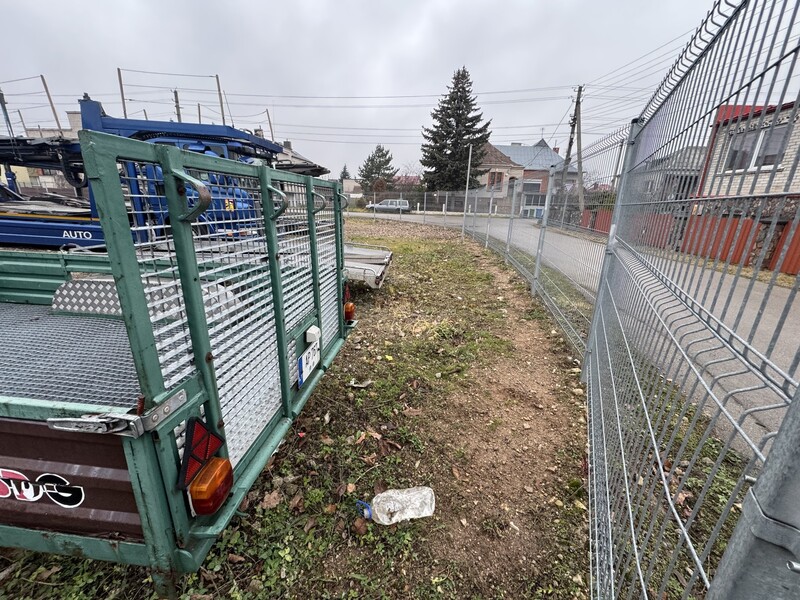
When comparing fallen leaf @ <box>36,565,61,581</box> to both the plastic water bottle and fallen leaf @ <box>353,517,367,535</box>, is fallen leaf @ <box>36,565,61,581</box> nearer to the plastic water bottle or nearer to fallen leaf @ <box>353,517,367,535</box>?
fallen leaf @ <box>353,517,367,535</box>

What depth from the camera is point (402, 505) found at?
238 cm

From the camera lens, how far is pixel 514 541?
2.20 metres

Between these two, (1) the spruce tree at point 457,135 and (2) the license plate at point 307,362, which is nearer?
(2) the license plate at point 307,362

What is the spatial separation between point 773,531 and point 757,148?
38.3 inches

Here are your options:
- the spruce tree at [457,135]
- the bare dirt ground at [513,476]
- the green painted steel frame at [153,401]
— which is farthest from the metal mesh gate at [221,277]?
the spruce tree at [457,135]

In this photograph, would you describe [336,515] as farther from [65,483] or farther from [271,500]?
[65,483]

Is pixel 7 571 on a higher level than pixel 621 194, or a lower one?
lower

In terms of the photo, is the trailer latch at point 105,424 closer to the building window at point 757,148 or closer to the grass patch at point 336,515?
the grass patch at point 336,515

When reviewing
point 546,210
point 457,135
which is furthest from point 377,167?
point 546,210

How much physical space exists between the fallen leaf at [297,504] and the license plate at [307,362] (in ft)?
2.48

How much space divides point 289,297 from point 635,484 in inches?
83.6

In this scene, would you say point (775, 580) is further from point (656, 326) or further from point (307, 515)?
point (307, 515)

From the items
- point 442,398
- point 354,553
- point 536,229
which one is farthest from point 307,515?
point 536,229

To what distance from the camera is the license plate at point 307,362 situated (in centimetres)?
260
